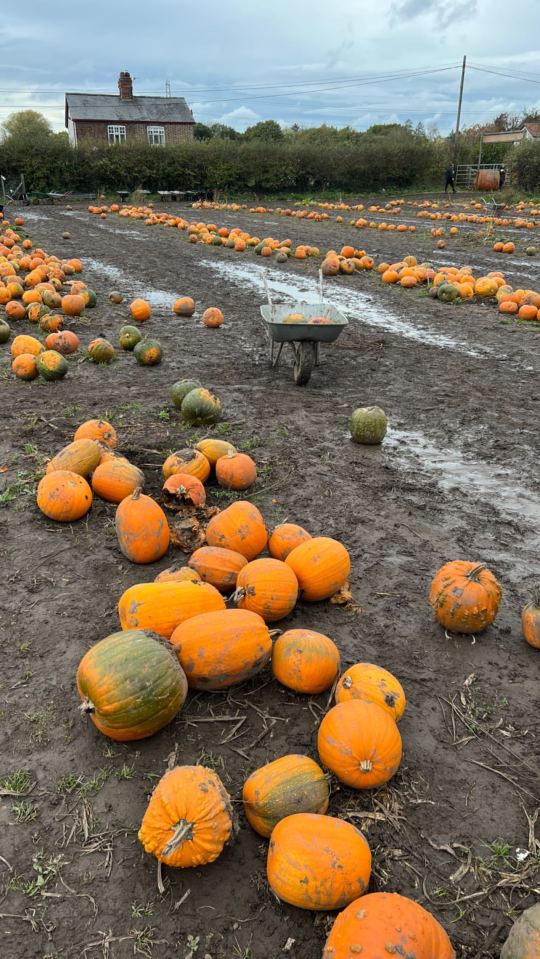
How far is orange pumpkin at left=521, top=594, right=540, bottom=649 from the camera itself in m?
3.55

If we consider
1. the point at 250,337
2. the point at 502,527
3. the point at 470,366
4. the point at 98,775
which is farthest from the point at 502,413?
the point at 98,775

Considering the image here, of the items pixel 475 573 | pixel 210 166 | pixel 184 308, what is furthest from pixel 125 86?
pixel 475 573

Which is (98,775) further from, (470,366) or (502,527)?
(470,366)

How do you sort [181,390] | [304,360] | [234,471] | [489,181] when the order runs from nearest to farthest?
1. [234,471]
2. [181,390]
3. [304,360]
4. [489,181]

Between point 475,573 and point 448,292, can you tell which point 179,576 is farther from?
point 448,292

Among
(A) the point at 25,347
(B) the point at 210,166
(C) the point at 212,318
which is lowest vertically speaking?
(A) the point at 25,347

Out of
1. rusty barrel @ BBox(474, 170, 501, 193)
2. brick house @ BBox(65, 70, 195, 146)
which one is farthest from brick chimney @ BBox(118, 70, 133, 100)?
rusty barrel @ BBox(474, 170, 501, 193)

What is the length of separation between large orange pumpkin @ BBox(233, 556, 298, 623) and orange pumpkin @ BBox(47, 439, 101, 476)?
6.58 feet

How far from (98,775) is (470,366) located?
7.50m

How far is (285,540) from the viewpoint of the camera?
13.4 ft

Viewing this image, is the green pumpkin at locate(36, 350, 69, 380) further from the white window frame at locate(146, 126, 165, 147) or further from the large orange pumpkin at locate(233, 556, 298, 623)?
the white window frame at locate(146, 126, 165, 147)

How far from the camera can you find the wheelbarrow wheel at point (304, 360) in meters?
7.71

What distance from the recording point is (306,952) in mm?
2174

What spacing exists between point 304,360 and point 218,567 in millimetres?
4516
